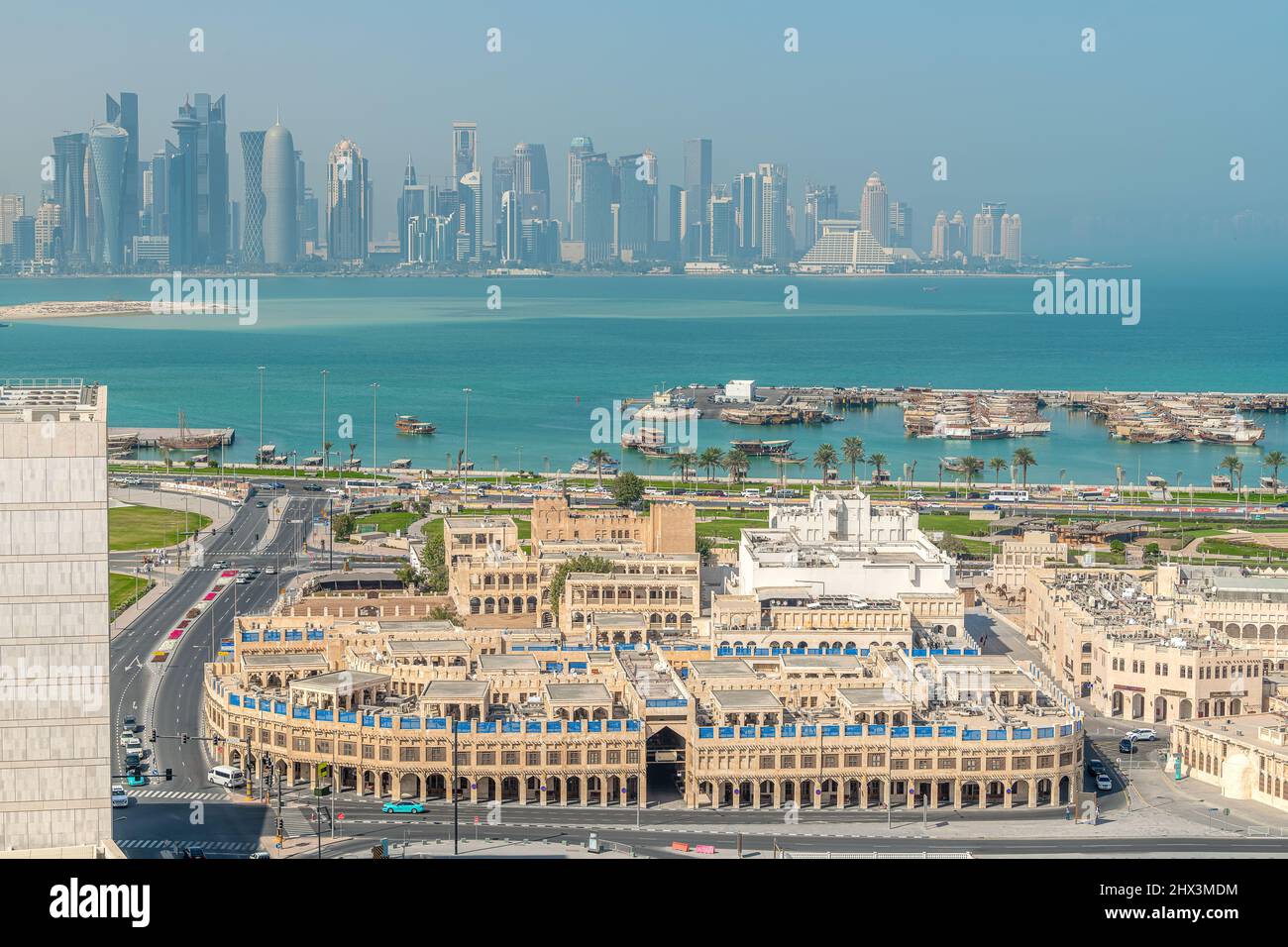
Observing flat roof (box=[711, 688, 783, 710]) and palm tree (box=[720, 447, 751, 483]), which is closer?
flat roof (box=[711, 688, 783, 710])

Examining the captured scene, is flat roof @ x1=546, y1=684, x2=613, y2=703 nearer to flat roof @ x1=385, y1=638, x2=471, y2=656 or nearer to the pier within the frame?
flat roof @ x1=385, y1=638, x2=471, y2=656

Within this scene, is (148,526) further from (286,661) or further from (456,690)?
(456,690)

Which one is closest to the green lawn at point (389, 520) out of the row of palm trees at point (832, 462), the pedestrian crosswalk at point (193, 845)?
the row of palm trees at point (832, 462)

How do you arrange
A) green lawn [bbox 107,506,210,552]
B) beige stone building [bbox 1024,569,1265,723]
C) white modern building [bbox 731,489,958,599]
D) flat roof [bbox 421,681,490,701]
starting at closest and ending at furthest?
flat roof [bbox 421,681,490,701] → beige stone building [bbox 1024,569,1265,723] → white modern building [bbox 731,489,958,599] → green lawn [bbox 107,506,210,552]

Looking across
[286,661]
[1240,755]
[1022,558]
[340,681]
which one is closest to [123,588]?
[286,661]

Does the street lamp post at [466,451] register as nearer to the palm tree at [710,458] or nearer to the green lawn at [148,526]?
the palm tree at [710,458]

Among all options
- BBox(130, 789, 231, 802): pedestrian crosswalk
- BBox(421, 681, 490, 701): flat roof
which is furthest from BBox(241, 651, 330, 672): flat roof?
BBox(130, 789, 231, 802): pedestrian crosswalk
